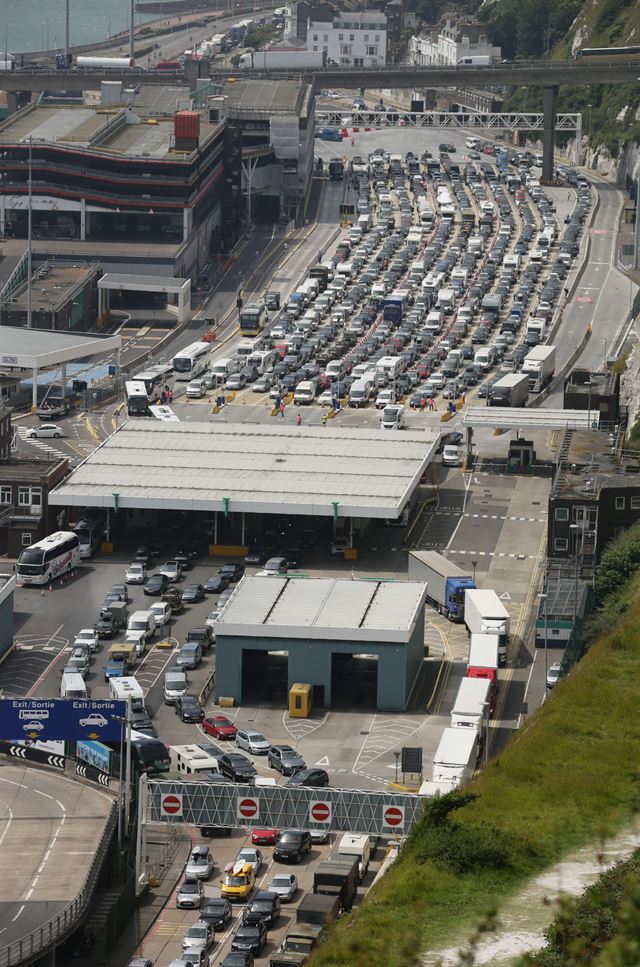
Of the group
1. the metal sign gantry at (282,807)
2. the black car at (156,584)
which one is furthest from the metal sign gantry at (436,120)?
the metal sign gantry at (282,807)

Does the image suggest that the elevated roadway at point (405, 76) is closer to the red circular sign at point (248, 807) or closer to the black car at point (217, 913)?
the red circular sign at point (248, 807)

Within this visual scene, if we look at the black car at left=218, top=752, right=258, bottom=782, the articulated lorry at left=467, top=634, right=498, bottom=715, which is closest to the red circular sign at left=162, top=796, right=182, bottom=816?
the black car at left=218, top=752, right=258, bottom=782

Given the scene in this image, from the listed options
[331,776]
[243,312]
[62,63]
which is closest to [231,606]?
[331,776]

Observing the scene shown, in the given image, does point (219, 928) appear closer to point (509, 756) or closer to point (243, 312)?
point (509, 756)

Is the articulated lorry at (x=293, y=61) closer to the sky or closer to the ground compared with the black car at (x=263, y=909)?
closer to the sky

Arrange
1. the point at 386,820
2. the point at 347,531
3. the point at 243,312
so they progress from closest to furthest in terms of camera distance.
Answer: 1. the point at 386,820
2. the point at 347,531
3. the point at 243,312

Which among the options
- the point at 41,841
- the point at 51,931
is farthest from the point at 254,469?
the point at 51,931

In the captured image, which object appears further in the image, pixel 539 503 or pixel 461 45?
pixel 461 45
